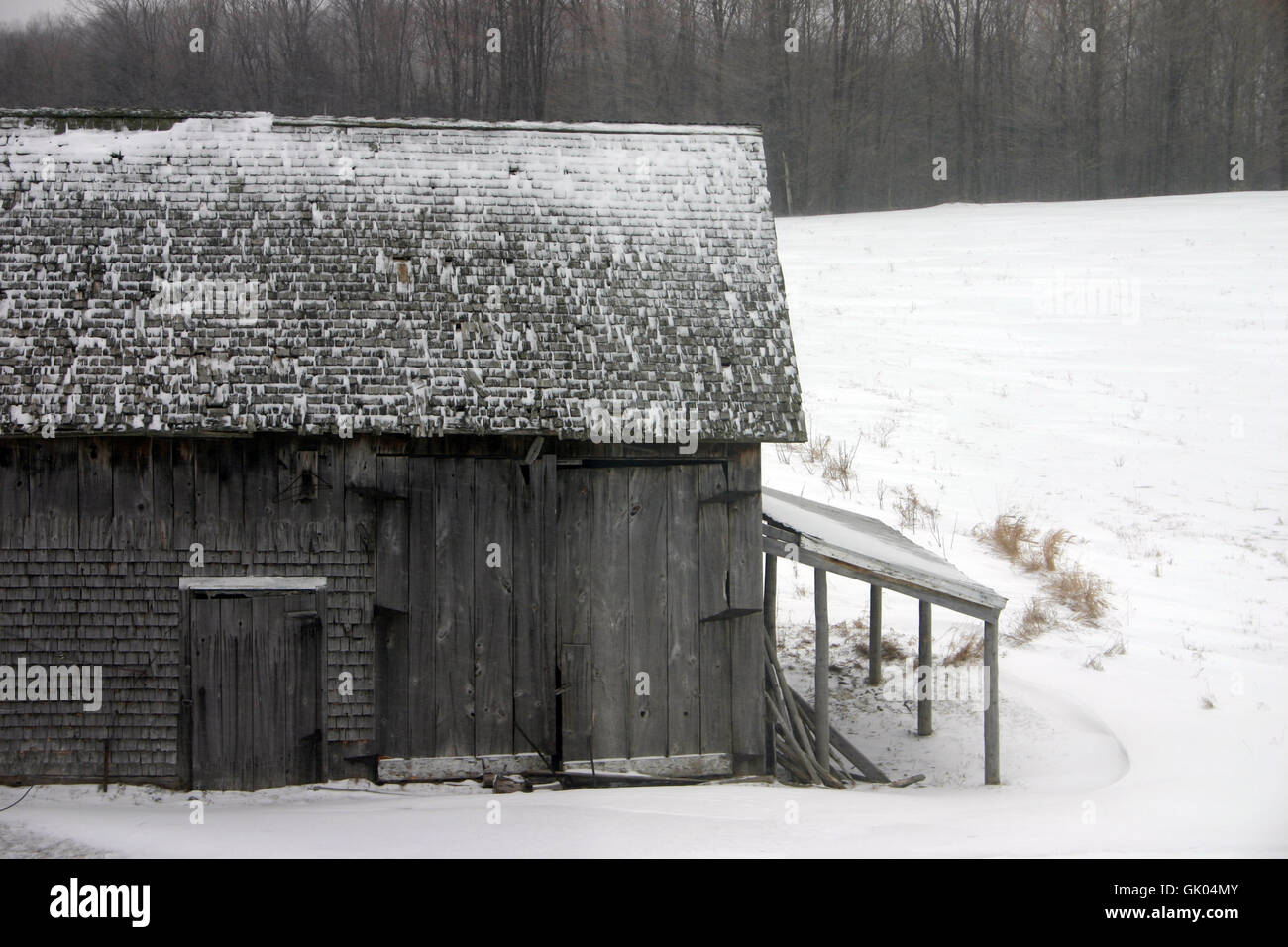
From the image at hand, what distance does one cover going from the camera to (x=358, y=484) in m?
9.65

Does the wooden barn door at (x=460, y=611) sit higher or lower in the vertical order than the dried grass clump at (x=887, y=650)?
higher

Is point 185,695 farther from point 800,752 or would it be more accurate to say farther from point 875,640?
point 875,640

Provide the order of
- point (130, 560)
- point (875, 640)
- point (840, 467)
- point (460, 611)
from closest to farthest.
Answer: point (130, 560) → point (460, 611) → point (875, 640) → point (840, 467)

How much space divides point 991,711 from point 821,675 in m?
1.60

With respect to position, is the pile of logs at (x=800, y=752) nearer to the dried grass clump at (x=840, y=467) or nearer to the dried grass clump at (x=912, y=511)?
the dried grass clump at (x=912, y=511)

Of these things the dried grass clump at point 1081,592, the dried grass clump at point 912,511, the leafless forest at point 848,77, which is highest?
the leafless forest at point 848,77

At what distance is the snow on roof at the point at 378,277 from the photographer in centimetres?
944

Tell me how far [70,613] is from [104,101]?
32.3 metres

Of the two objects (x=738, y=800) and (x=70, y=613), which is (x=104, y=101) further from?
(x=738, y=800)

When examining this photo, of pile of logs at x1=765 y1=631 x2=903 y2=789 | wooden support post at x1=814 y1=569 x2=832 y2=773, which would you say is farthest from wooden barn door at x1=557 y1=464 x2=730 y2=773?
wooden support post at x1=814 y1=569 x2=832 y2=773

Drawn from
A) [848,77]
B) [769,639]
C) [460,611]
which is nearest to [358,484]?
[460,611]

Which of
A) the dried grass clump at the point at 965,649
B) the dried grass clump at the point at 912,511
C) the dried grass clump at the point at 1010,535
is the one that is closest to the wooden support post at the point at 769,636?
the dried grass clump at the point at 965,649

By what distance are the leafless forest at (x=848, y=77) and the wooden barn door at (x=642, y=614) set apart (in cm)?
3392

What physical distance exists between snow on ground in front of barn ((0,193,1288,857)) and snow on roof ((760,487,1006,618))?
1.87 m
